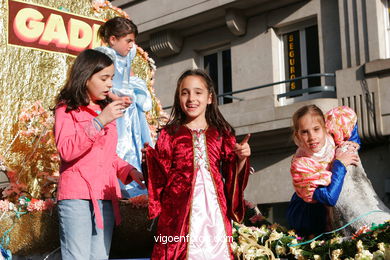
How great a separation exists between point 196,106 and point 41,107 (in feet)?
8.80

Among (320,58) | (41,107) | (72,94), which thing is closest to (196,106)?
(72,94)

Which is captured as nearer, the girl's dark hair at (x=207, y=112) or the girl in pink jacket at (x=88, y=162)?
the girl in pink jacket at (x=88, y=162)

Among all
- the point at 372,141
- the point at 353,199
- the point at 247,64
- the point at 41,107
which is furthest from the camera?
→ the point at 247,64

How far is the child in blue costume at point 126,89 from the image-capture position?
5.07 m

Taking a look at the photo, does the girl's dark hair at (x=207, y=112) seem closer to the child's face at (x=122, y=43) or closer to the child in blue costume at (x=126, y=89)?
the child in blue costume at (x=126, y=89)

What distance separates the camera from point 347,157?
3600 millimetres

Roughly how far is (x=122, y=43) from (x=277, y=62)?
7.69m

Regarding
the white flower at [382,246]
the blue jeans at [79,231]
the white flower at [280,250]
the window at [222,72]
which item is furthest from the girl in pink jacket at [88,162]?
the window at [222,72]

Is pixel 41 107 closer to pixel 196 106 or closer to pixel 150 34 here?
pixel 196 106

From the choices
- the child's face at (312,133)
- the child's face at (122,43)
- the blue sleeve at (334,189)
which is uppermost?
the child's face at (122,43)

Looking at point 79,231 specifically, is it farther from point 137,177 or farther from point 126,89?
point 126,89

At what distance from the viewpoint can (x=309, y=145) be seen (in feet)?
12.3

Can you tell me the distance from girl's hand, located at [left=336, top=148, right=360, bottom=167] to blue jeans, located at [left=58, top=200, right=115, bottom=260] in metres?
1.53

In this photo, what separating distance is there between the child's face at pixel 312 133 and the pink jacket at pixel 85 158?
1276 millimetres
